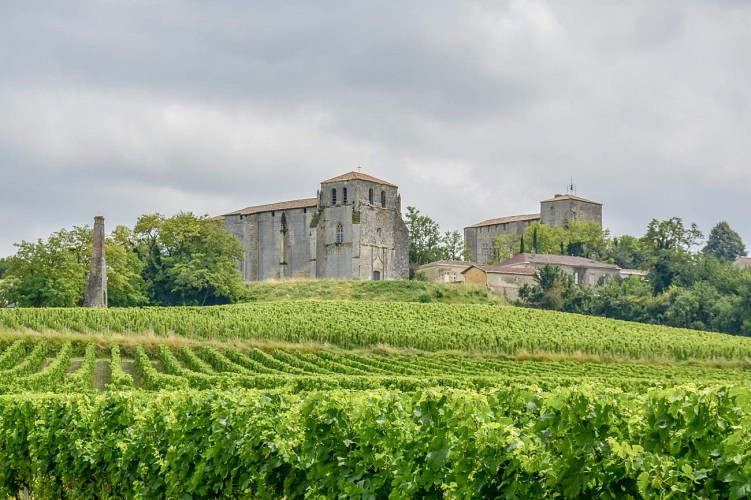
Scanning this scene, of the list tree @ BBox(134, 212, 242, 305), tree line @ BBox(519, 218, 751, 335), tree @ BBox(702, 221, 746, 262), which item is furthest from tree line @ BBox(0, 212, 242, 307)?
tree @ BBox(702, 221, 746, 262)

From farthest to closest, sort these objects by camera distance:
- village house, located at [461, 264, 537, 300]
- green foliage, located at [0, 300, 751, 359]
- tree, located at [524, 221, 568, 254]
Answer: tree, located at [524, 221, 568, 254], village house, located at [461, 264, 537, 300], green foliage, located at [0, 300, 751, 359]

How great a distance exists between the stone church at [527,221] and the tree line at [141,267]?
47229 millimetres

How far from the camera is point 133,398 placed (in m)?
14.6

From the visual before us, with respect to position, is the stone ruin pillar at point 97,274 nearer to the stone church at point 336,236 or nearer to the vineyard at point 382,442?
the stone church at point 336,236

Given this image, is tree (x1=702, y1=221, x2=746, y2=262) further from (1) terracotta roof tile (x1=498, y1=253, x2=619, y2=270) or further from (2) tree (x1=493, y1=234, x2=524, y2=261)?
(1) terracotta roof tile (x1=498, y1=253, x2=619, y2=270)

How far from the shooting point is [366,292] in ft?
287

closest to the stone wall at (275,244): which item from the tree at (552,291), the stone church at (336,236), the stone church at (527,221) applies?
the stone church at (336,236)

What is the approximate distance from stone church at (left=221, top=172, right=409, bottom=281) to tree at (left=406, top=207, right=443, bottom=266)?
14.3m

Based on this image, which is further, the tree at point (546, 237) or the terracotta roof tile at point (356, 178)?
the tree at point (546, 237)

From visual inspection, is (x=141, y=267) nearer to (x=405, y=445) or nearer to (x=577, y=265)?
(x=577, y=265)

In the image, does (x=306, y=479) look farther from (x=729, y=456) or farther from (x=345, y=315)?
(x=345, y=315)

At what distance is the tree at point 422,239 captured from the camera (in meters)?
113

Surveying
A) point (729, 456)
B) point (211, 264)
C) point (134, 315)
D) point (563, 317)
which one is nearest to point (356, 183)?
point (211, 264)

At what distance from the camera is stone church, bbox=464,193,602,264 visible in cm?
13275
